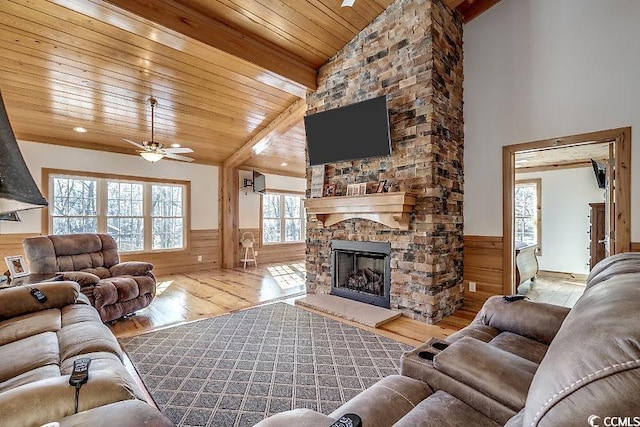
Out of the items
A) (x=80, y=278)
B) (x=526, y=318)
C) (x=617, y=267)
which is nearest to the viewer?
(x=617, y=267)

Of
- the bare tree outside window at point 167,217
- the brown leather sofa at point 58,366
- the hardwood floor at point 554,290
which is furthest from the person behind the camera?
the bare tree outside window at point 167,217

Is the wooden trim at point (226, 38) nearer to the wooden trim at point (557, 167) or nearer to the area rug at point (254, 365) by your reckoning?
the area rug at point (254, 365)

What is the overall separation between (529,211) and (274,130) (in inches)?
212

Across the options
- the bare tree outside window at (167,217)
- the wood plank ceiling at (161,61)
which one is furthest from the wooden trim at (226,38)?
the bare tree outside window at (167,217)

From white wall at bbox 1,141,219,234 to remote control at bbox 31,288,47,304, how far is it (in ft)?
11.8

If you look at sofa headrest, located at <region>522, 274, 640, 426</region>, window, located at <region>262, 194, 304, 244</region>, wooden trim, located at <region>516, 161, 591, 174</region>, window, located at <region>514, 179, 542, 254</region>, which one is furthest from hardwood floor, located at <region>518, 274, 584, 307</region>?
window, located at <region>262, 194, 304, 244</region>

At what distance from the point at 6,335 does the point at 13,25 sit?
9.74 feet

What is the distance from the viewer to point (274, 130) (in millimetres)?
5594

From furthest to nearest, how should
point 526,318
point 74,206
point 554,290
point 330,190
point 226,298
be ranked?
point 74,206, point 554,290, point 226,298, point 330,190, point 526,318

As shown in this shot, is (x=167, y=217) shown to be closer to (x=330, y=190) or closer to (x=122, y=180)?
(x=122, y=180)

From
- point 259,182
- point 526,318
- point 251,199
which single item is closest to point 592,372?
point 526,318

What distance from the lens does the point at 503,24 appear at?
369cm

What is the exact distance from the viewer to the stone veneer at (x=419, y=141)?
3400 mm

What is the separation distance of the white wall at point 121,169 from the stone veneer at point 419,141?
13.2 ft
